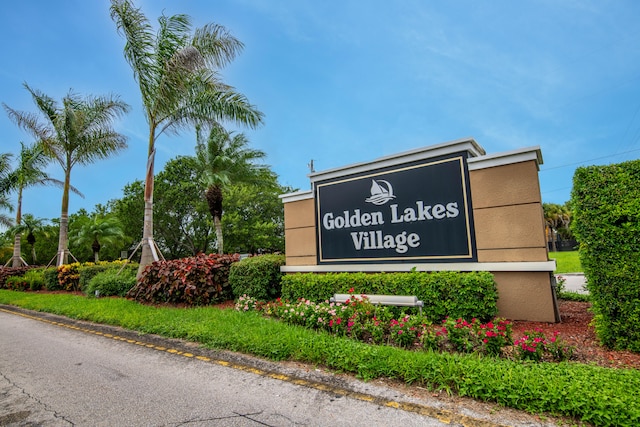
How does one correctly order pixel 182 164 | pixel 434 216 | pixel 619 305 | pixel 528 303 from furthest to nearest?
pixel 182 164 → pixel 434 216 → pixel 528 303 → pixel 619 305

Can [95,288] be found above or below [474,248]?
below

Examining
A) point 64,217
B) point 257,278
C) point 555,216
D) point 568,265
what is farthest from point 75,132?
point 555,216

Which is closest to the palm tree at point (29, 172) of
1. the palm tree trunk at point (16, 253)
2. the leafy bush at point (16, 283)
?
the palm tree trunk at point (16, 253)

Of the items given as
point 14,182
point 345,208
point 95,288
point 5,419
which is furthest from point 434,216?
point 14,182

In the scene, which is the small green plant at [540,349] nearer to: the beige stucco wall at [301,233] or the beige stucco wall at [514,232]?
the beige stucco wall at [514,232]

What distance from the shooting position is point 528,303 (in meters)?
5.53

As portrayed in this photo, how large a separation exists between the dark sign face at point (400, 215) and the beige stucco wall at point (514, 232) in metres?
0.23

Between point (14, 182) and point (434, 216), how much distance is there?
88.2ft

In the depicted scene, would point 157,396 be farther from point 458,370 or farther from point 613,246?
point 613,246

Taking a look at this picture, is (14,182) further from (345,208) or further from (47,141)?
(345,208)

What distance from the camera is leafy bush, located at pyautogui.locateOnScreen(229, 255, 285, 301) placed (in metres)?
8.14

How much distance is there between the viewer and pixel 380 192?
7164 mm

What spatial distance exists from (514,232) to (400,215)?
2050 millimetres

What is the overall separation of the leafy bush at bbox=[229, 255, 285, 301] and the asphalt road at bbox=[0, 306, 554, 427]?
283 cm
